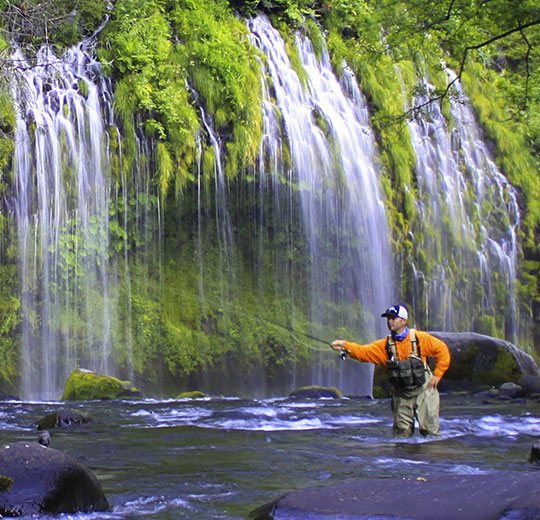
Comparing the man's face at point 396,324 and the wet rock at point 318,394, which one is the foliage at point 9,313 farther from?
the man's face at point 396,324

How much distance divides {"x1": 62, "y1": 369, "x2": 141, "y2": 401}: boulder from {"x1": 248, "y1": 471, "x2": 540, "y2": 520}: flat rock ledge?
10.2 metres

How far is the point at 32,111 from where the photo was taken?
16.4 m

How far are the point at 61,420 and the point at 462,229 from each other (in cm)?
1483

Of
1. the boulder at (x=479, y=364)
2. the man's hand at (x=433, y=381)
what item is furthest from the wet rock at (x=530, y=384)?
the man's hand at (x=433, y=381)

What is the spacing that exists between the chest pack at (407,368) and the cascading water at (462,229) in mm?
12897

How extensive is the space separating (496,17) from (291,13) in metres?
10.6

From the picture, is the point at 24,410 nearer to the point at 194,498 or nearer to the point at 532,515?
the point at 194,498

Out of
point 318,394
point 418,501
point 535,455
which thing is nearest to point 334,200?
point 318,394

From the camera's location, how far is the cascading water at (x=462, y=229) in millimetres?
20609

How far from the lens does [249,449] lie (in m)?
7.35

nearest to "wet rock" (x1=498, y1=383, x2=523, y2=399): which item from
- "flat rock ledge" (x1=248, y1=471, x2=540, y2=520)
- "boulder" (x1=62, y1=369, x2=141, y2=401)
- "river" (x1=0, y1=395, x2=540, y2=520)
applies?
"river" (x1=0, y1=395, x2=540, y2=520)

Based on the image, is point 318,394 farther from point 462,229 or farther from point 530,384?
point 462,229

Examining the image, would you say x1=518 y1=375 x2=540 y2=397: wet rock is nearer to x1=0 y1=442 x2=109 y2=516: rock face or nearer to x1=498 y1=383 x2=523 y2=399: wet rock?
x1=498 y1=383 x2=523 y2=399: wet rock

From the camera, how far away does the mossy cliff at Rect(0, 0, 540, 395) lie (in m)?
17.1
